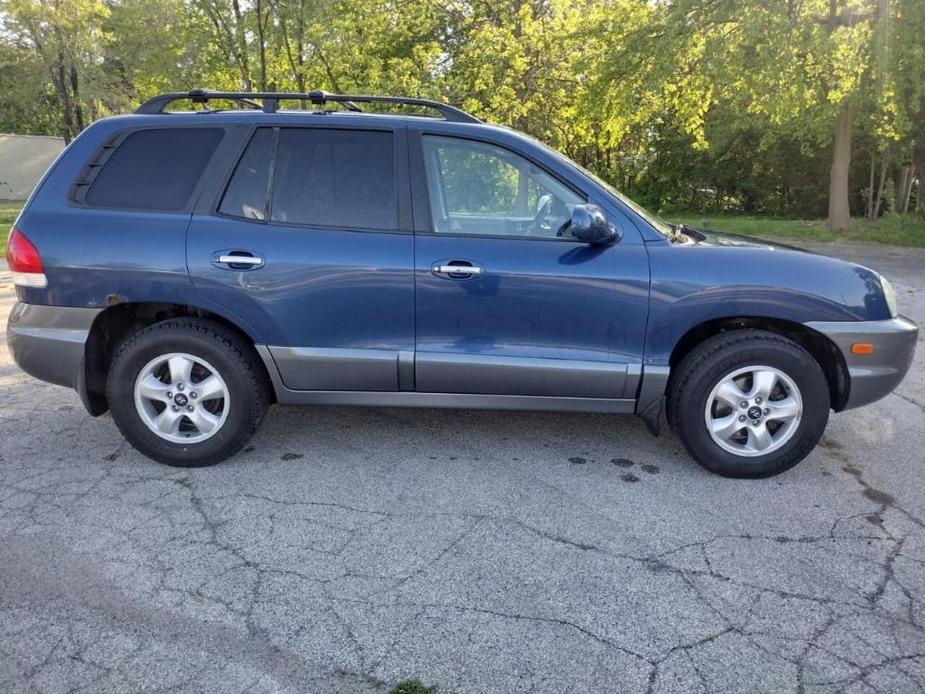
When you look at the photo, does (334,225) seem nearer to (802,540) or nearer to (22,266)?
(22,266)

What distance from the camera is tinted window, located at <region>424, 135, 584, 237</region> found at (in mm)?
3781

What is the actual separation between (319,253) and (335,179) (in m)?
0.43

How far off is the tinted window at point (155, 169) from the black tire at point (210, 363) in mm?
663

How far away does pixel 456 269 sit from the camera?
3656 millimetres

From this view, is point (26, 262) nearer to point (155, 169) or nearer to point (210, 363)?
point (155, 169)

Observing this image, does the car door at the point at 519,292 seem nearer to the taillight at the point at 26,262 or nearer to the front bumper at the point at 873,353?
the front bumper at the point at 873,353

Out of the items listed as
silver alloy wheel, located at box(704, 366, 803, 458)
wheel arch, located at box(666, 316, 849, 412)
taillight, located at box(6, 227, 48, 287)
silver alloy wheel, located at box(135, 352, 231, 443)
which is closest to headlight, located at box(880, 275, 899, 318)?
wheel arch, located at box(666, 316, 849, 412)

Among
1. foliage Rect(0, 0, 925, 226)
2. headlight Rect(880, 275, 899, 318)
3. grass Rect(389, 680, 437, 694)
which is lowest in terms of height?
grass Rect(389, 680, 437, 694)

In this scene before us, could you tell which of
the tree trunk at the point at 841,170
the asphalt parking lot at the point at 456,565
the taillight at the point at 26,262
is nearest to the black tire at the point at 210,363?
the asphalt parking lot at the point at 456,565

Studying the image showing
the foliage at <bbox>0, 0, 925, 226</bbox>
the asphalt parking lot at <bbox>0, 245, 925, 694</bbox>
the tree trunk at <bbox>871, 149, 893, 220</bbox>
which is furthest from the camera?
the tree trunk at <bbox>871, 149, 893, 220</bbox>

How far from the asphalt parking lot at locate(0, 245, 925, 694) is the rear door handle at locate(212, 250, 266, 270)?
1.11m

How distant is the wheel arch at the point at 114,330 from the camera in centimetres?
384

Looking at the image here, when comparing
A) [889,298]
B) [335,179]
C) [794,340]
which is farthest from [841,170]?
[335,179]

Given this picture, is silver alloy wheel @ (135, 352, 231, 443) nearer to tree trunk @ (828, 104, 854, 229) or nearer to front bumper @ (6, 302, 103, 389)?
front bumper @ (6, 302, 103, 389)
